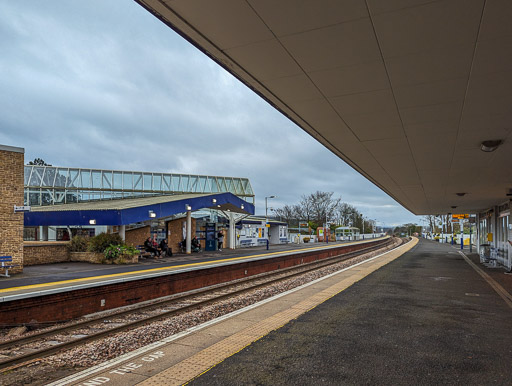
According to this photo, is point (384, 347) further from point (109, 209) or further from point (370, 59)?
point (109, 209)

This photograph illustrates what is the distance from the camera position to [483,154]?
29.2 feet

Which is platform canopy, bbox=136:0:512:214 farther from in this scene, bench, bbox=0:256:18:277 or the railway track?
bench, bbox=0:256:18:277

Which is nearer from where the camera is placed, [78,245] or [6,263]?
[6,263]

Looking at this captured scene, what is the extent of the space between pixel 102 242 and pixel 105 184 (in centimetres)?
2203

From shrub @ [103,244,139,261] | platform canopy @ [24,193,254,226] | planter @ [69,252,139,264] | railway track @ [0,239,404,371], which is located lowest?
railway track @ [0,239,404,371]

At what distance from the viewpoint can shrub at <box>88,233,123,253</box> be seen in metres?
19.2

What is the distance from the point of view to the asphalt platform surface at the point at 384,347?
4.49 metres

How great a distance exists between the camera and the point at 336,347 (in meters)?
5.55

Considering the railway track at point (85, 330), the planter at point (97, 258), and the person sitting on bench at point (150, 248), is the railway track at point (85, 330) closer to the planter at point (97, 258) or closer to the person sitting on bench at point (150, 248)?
the planter at point (97, 258)

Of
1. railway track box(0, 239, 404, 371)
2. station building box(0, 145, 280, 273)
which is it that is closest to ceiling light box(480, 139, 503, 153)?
railway track box(0, 239, 404, 371)

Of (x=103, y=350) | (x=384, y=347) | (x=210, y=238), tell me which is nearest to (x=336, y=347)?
(x=384, y=347)

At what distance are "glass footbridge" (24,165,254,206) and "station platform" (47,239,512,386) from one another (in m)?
31.2

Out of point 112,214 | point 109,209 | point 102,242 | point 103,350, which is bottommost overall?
point 103,350

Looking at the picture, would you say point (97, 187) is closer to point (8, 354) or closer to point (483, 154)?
point (8, 354)
